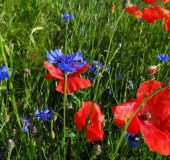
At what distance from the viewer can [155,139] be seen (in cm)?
90

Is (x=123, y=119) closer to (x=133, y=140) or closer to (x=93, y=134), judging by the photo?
(x=93, y=134)

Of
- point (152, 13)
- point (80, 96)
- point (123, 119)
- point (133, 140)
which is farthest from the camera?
point (152, 13)

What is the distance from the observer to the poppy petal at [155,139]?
2.82 ft

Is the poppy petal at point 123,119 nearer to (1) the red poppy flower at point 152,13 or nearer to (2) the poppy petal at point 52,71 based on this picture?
(2) the poppy petal at point 52,71

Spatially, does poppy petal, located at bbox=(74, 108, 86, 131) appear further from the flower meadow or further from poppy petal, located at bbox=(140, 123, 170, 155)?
poppy petal, located at bbox=(140, 123, 170, 155)

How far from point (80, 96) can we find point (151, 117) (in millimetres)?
549

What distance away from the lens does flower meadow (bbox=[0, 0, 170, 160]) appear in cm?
90

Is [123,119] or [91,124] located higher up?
[123,119]

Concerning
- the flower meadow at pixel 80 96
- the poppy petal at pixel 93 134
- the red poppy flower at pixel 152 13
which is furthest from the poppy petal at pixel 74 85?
the red poppy flower at pixel 152 13

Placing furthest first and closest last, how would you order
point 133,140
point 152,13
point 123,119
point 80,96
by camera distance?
point 152,13 < point 80,96 < point 133,140 < point 123,119

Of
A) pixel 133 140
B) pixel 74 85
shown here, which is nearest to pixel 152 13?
pixel 133 140

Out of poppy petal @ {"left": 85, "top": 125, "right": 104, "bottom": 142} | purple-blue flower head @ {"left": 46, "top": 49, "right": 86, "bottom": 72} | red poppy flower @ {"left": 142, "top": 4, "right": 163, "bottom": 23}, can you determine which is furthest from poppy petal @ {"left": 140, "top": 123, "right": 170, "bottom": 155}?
red poppy flower @ {"left": 142, "top": 4, "right": 163, "bottom": 23}

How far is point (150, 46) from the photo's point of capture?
89.3 inches

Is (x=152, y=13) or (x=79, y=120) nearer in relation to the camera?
(x=79, y=120)
